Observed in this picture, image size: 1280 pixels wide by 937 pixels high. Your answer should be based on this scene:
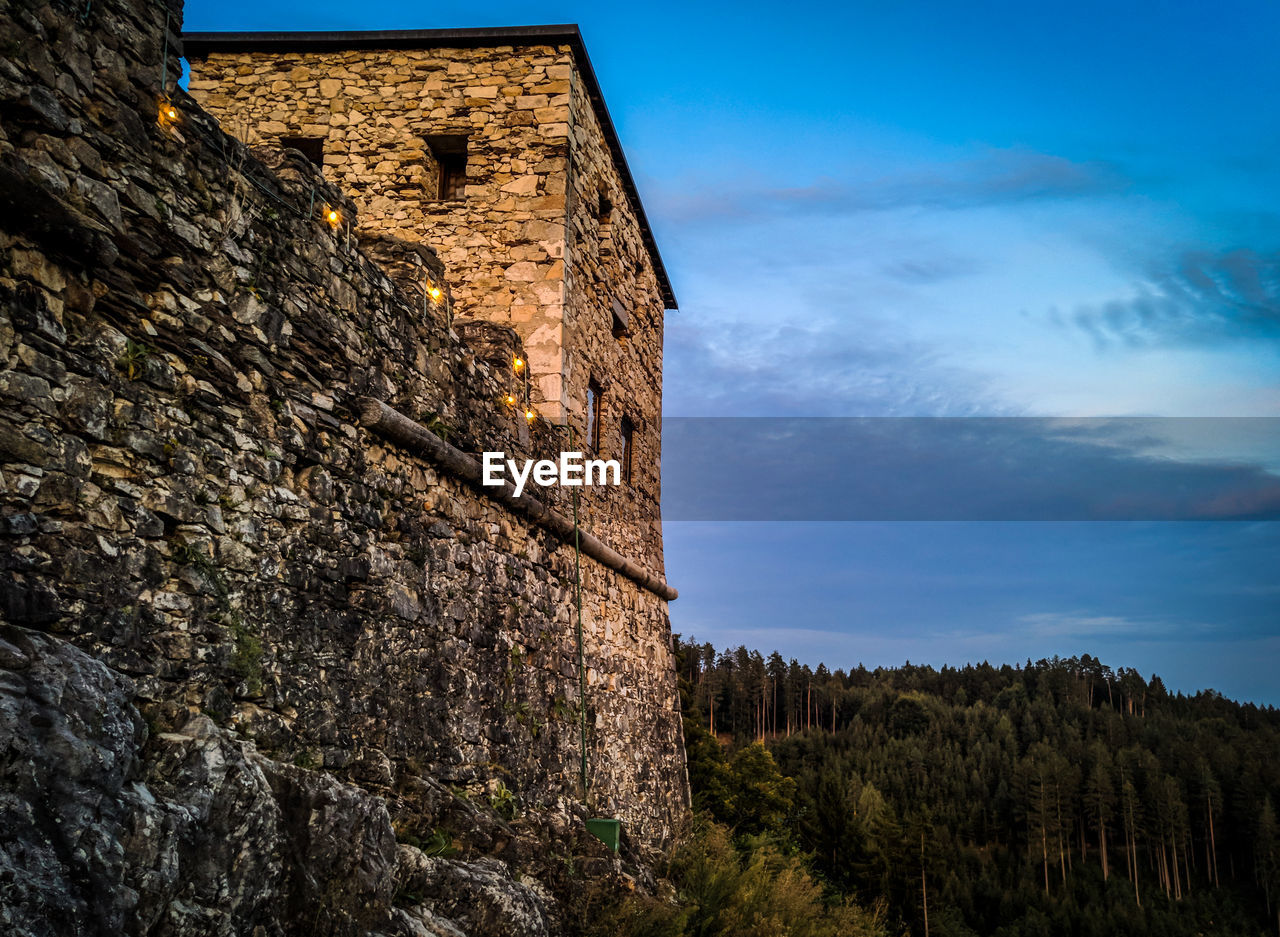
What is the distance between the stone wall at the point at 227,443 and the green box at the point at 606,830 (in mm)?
710

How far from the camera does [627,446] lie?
38.1ft

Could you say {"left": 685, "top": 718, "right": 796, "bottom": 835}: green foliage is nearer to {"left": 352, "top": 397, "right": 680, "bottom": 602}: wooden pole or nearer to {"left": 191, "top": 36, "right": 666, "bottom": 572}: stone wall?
Result: {"left": 191, "top": 36, "right": 666, "bottom": 572}: stone wall

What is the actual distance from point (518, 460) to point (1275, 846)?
66544mm

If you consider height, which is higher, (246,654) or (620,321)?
(620,321)

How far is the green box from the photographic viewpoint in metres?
7.08

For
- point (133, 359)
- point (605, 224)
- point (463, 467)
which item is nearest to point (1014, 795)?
point (605, 224)

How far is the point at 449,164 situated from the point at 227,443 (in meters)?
6.96

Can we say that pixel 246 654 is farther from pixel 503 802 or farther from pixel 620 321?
pixel 620 321

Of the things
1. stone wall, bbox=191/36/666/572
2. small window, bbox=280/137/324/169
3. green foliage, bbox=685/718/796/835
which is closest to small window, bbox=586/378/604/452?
stone wall, bbox=191/36/666/572

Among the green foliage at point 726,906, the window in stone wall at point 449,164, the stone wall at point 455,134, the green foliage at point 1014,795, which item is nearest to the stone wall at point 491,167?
the stone wall at point 455,134

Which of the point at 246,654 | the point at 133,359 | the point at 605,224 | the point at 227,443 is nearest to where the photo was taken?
the point at 133,359

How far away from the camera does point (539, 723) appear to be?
722cm

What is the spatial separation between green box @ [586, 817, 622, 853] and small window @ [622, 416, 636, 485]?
190 inches

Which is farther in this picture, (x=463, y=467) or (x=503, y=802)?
(x=463, y=467)
